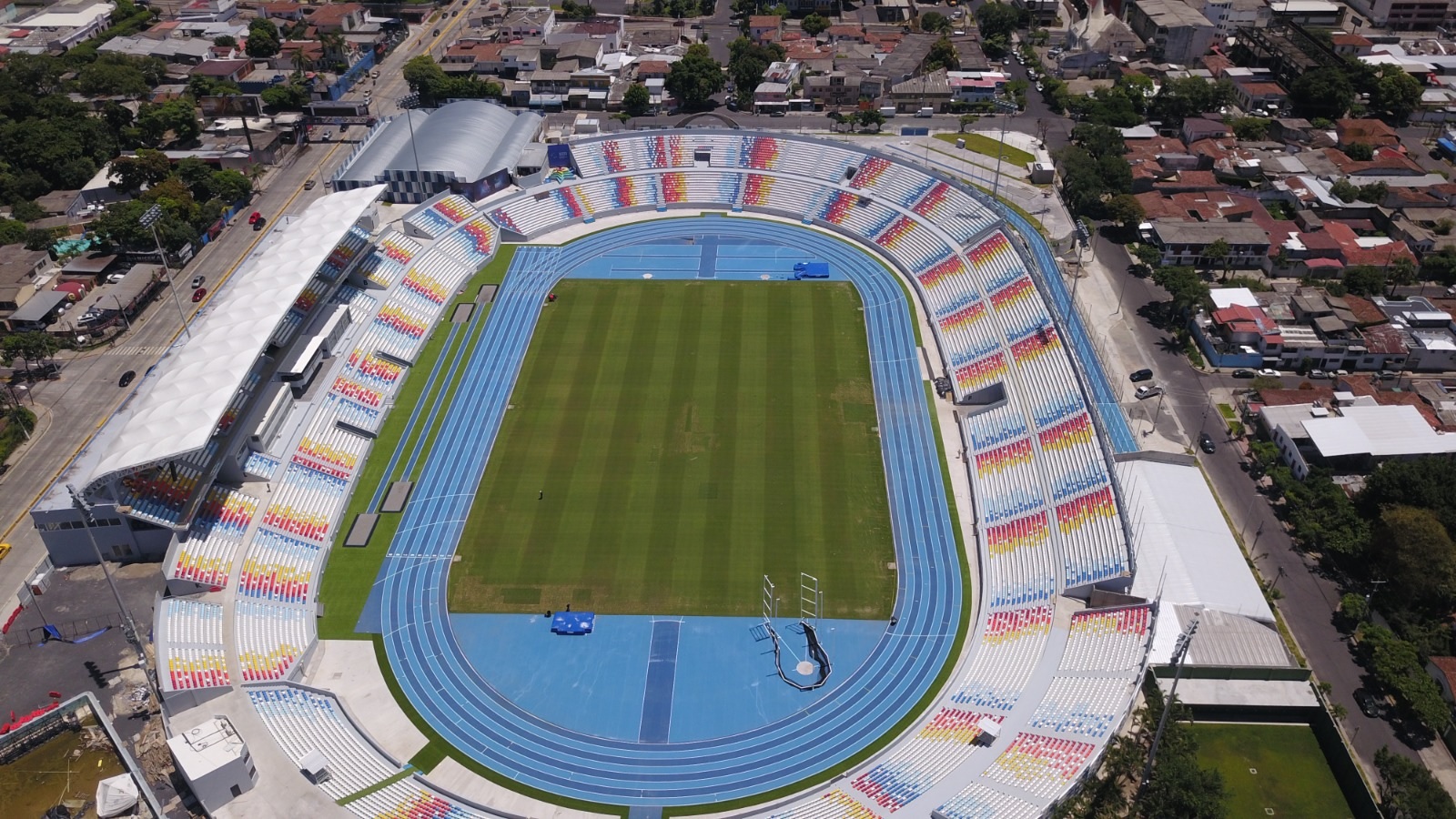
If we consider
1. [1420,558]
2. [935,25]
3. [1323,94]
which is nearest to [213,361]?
[1420,558]

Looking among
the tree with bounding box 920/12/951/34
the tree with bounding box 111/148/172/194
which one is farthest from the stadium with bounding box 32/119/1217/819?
the tree with bounding box 920/12/951/34

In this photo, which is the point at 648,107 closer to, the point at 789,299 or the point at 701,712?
Answer: the point at 789,299

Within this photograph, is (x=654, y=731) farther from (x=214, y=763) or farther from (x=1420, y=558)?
(x=1420, y=558)

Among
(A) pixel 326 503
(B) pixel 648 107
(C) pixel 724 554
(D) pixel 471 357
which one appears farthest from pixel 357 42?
(C) pixel 724 554

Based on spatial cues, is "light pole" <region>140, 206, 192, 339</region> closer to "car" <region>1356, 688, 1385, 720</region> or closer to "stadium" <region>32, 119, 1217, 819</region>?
"stadium" <region>32, 119, 1217, 819</region>

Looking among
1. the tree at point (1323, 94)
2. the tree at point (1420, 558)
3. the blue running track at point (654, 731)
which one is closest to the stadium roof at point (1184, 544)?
the tree at point (1420, 558)
